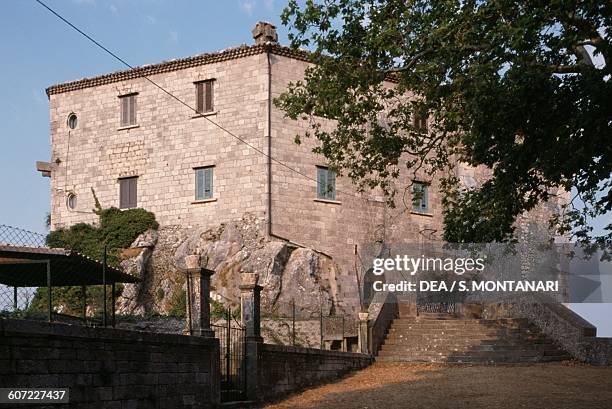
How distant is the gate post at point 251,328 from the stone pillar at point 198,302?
5.39ft

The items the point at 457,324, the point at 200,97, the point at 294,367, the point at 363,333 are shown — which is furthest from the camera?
the point at 200,97

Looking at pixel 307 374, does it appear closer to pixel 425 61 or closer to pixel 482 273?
pixel 425 61

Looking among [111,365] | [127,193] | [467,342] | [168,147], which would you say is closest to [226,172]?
[168,147]

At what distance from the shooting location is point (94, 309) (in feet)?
101

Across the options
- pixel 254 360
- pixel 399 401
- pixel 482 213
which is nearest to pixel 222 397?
pixel 254 360

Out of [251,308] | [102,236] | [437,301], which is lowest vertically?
[437,301]

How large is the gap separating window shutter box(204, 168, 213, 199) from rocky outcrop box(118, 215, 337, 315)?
1461 mm

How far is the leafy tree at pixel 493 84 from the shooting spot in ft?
43.6

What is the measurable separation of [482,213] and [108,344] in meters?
10.6

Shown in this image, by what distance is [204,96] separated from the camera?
32344mm

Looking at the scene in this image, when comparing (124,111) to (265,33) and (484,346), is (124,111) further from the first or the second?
(484,346)

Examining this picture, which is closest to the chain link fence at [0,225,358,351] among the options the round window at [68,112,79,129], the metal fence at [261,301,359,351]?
the metal fence at [261,301,359,351]

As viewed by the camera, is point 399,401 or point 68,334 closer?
point 68,334

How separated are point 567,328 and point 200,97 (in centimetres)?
1733
